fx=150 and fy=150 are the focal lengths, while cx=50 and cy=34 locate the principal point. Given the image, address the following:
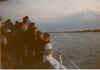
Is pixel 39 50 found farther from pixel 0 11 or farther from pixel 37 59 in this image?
pixel 0 11

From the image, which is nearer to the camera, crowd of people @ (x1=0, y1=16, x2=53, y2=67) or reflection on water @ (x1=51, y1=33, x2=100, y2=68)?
crowd of people @ (x1=0, y1=16, x2=53, y2=67)

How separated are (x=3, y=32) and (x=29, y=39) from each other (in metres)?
0.23

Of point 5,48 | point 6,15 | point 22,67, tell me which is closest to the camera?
point 22,67

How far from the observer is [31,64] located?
1.10m

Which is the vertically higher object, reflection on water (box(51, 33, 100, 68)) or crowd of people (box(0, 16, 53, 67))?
crowd of people (box(0, 16, 53, 67))

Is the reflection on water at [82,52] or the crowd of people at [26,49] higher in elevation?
the crowd of people at [26,49]

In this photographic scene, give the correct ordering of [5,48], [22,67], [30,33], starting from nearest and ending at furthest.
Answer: [22,67], [5,48], [30,33]

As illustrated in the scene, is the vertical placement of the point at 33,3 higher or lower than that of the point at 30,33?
higher

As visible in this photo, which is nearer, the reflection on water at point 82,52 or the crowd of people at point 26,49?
the crowd of people at point 26,49

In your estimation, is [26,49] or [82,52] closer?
[26,49]

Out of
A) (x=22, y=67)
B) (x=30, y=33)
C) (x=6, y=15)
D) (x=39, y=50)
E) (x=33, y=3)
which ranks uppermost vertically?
(x=33, y=3)

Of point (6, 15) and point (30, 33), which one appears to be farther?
point (6, 15)

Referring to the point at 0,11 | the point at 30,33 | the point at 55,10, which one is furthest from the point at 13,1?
the point at 30,33

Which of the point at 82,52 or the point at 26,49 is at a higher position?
the point at 26,49
